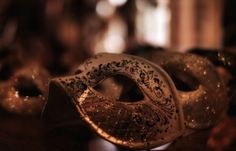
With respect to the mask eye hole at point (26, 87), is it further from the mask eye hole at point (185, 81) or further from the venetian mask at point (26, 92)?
the mask eye hole at point (185, 81)

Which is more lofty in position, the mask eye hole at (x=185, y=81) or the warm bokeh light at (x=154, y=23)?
the mask eye hole at (x=185, y=81)

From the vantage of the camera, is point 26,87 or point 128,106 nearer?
point 128,106

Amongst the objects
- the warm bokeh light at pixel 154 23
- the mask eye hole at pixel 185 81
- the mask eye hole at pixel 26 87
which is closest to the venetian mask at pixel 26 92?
the mask eye hole at pixel 26 87

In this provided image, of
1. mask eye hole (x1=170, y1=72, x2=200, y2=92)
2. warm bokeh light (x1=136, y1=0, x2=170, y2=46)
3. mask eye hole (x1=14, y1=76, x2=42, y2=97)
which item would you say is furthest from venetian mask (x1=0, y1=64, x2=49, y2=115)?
warm bokeh light (x1=136, y1=0, x2=170, y2=46)

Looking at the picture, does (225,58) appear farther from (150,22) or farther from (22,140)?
(150,22)

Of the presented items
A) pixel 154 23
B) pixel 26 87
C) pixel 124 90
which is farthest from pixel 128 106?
pixel 154 23

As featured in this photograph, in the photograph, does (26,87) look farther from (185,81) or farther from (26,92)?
(185,81)

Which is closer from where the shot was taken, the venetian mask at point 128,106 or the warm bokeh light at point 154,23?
the venetian mask at point 128,106

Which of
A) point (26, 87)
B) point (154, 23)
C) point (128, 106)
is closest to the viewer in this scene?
point (128, 106)

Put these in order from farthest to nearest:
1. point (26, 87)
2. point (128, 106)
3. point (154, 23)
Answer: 1. point (154, 23)
2. point (26, 87)
3. point (128, 106)
